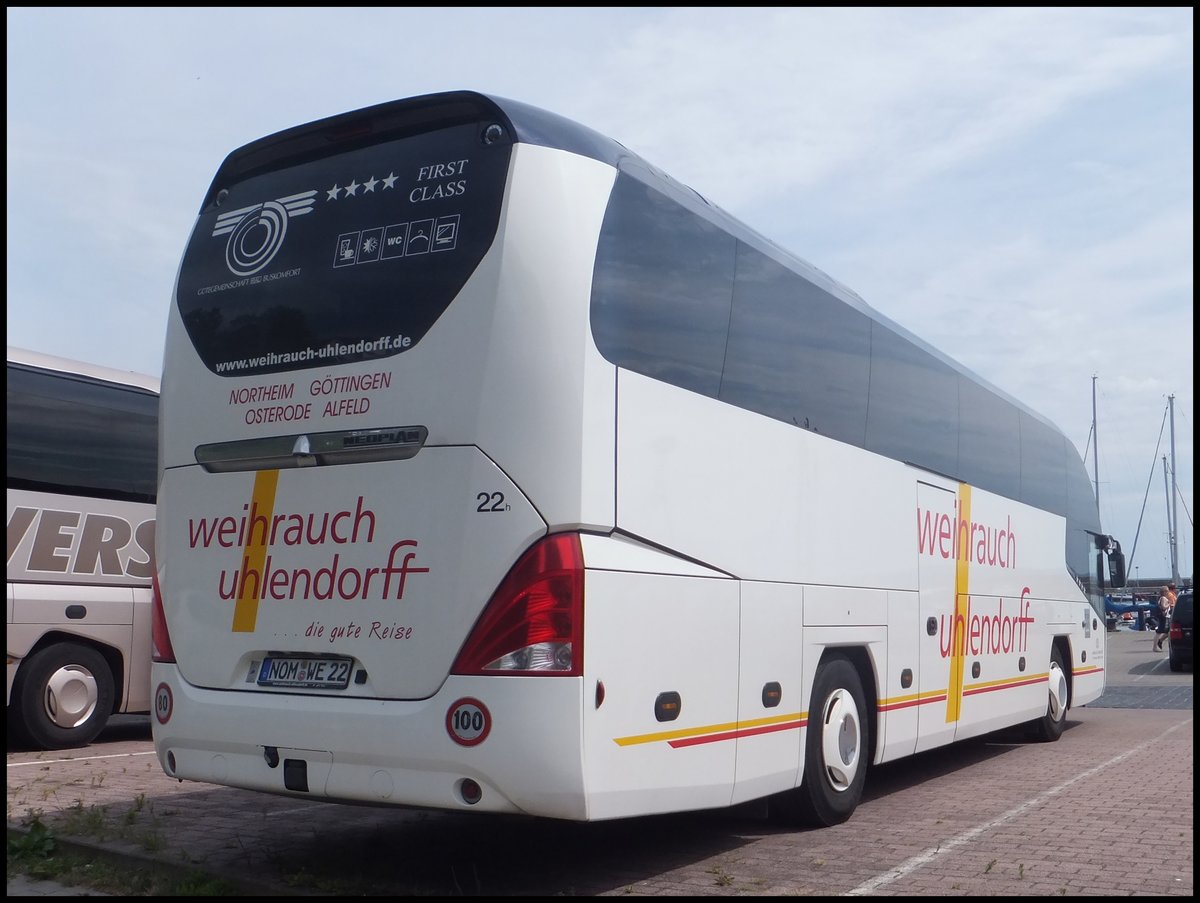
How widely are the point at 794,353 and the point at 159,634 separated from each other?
4.00 metres

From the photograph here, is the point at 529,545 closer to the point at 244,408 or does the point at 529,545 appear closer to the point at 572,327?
the point at 572,327

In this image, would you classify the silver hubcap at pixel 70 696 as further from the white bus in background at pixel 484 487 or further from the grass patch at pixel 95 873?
the white bus in background at pixel 484 487

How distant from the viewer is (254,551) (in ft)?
20.8

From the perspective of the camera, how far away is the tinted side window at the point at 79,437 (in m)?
11.7

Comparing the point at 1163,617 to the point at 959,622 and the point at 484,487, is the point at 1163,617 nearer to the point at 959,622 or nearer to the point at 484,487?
the point at 959,622

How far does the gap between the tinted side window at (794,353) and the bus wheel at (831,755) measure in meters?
1.59

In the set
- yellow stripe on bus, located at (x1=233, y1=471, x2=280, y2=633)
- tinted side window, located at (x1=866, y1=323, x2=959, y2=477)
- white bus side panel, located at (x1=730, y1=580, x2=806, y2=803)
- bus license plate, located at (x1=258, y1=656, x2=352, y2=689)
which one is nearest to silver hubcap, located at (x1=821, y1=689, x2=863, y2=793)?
white bus side panel, located at (x1=730, y1=580, x2=806, y2=803)

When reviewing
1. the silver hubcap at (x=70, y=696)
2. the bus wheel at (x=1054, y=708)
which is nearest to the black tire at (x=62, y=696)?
the silver hubcap at (x=70, y=696)

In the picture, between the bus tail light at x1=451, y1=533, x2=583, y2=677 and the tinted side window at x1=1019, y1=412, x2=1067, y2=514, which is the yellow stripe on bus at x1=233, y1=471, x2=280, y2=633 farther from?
the tinted side window at x1=1019, y1=412, x2=1067, y2=514

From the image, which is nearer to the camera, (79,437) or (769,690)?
(769,690)

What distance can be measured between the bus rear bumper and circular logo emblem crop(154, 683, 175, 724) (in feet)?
1.07

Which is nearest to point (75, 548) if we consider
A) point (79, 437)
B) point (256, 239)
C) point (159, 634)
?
point (79, 437)

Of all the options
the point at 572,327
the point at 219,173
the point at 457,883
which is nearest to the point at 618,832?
the point at 457,883

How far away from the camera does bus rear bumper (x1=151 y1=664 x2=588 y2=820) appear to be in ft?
17.8
